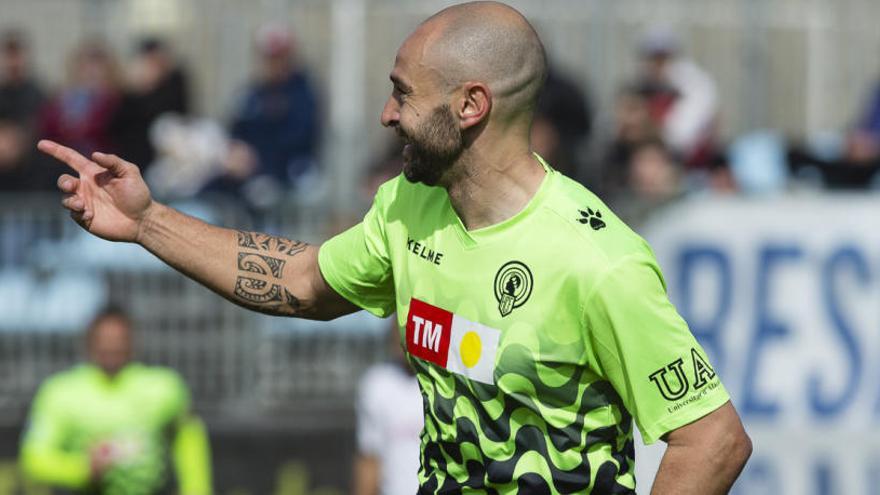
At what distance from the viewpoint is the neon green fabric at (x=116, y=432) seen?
32.6 ft

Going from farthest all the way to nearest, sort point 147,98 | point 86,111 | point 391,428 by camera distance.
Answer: point 147,98
point 86,111
point 391,428

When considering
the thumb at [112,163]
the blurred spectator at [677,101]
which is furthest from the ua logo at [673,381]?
the blurred spectator at [677,101]

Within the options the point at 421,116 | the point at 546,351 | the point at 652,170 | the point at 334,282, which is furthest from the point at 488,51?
the point at 652,170

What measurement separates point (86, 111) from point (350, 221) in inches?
118

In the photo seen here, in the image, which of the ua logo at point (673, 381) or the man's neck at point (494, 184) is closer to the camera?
the ua logo at point (673, 381)

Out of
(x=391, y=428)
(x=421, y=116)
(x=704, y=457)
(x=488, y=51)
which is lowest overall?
(x=391, y=428)

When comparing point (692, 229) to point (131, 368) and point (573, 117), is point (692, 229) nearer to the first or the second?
point (573, 117)

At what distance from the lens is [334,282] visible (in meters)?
5.03

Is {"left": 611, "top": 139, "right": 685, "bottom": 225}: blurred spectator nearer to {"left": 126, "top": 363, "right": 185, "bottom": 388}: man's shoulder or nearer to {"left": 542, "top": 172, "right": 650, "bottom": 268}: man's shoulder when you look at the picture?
{"left": 126, "top": 363, "right": 185, "bottom": 388}: man's shoulder

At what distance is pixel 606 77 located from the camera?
46.8ft

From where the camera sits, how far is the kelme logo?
4457mm

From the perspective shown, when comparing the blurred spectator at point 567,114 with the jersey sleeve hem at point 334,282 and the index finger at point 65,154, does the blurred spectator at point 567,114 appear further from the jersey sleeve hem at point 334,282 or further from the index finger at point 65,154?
the index finger at point 65,154

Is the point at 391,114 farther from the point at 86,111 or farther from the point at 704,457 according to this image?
the point at 86,111

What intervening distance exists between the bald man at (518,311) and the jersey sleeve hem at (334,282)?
0.24m
